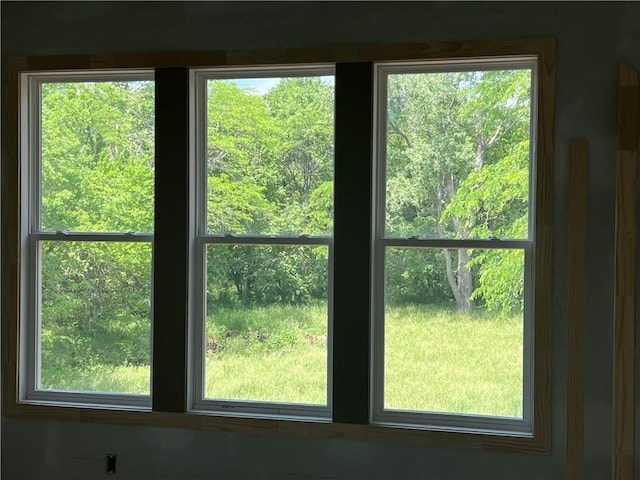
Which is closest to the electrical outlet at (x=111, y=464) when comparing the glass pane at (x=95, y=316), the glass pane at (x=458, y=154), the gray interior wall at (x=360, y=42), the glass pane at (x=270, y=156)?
the gray interior wall at (x=360, y=42)

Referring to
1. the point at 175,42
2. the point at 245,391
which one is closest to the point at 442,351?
the point at 245,391

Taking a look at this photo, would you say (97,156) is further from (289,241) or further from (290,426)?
(290,426)

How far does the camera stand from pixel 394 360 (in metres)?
3.56

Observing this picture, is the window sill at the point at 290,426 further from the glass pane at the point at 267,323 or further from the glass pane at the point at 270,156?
the glass pane at the point at 270,156

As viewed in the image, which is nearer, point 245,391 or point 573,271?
point 573,271

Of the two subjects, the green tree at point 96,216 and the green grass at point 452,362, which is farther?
the green tree at point 96,216

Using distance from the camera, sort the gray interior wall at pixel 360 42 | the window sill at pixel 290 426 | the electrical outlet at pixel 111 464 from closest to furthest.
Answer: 1. the gray interior wall at pixel 360 42
2. the window sill at pixel 290 426
3. the electrical outlet at pixel 111 464

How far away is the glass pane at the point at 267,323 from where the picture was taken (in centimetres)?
364

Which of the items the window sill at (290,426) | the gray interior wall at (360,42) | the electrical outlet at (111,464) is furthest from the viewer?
the electrical outlet at (111,464)

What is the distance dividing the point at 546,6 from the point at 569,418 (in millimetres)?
1974

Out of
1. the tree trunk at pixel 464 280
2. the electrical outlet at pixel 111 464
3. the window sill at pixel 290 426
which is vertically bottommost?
the electrical outlet at pixel 111 464

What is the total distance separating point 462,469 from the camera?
343cm

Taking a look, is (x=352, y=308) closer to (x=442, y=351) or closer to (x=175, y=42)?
(x=442, y=351)

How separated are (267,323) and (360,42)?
5.07 ft
